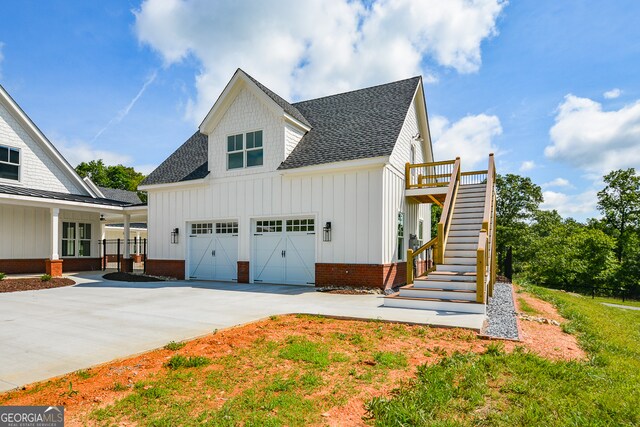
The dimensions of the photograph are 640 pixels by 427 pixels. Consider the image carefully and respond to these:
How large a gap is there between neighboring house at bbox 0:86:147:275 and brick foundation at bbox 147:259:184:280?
3.46 m

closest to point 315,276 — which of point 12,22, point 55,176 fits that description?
point 12,22

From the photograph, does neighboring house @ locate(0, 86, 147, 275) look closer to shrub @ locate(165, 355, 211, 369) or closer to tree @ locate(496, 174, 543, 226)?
shrub @ locate(165, 355, 211, 369)

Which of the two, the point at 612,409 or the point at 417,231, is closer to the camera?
the point at 612,409

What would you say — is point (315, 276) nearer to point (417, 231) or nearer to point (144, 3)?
point (417, 231)

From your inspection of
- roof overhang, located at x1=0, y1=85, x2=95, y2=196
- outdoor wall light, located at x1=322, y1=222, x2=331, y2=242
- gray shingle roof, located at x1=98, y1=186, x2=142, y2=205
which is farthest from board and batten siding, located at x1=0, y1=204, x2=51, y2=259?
outdoor wall light, located at x1=322, y1=222, x2=331, y2=242

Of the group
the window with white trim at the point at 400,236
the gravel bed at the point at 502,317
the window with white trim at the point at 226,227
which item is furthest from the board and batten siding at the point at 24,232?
the gravel bed at the point at 502,317

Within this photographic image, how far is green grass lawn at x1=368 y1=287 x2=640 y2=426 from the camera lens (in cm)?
321

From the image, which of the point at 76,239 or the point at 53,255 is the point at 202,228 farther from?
the point at 76,239

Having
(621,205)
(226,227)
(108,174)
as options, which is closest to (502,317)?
(226,227)

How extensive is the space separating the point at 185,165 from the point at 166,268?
4702 mm

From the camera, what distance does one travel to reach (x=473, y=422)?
3.17m

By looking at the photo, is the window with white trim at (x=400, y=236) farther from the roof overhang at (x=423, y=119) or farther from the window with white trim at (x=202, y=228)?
the window with white trim at (x=202, y=228)

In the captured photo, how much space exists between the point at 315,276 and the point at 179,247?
6.69m

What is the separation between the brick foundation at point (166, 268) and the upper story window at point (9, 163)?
23.4 ft
